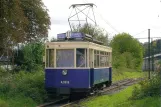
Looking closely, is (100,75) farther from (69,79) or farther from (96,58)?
(69,79)

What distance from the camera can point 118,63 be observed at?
56062 mm

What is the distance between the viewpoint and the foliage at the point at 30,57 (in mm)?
30906

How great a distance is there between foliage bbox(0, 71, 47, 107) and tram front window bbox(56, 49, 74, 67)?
1684mm

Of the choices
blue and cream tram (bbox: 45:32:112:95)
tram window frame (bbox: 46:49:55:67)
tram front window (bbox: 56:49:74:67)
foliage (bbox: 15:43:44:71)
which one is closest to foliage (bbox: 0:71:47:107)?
blue and cream tram (bbox: 45:32:112:95)

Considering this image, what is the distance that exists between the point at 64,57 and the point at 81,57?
31.6 inches

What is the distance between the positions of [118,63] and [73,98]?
35.7 metres

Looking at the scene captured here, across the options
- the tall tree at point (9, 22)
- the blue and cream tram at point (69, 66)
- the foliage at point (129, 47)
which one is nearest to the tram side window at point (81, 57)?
the blue and cream tram at point (69, 66)

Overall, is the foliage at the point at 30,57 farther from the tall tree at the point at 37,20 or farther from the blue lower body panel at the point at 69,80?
the blue lower body panel at the point at 69,80

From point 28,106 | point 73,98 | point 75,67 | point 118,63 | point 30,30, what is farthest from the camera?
point 118,63

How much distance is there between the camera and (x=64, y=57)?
19.3m

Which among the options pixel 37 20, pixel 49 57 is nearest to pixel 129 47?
pixel 37 20

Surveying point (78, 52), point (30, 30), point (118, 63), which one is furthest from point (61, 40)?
point (118, 63)

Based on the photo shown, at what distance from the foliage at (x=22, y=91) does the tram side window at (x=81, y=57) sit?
7.37 ft

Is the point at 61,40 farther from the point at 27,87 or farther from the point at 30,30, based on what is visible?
the point at 30,30
